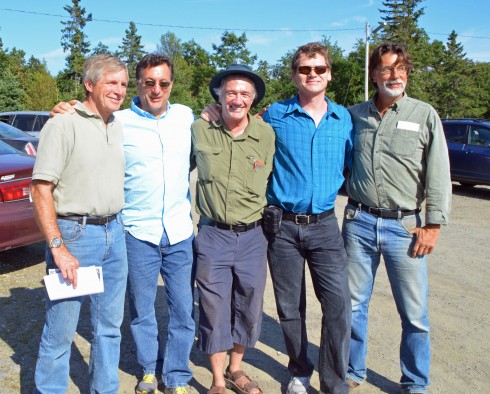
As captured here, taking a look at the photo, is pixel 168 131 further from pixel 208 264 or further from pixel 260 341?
pixel 260 341

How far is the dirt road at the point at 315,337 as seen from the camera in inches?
129

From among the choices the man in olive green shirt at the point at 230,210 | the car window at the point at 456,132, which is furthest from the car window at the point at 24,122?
the man in olive green shirt at the point at 230,210

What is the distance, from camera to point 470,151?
35.7 feet

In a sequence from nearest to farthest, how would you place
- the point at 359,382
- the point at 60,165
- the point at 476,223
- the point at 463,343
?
the point at 60,165, the point at 359,382, the point at 463,343, the point at 476,223

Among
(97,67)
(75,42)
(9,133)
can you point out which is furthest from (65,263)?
(75,42)

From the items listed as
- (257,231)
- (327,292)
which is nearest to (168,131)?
(257,231)

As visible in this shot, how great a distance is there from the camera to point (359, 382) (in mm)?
3252

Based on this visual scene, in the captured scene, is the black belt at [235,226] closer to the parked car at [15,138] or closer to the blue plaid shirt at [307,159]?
the blue plaid shirt at [307,159]

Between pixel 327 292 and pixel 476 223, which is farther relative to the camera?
pixel 476 223

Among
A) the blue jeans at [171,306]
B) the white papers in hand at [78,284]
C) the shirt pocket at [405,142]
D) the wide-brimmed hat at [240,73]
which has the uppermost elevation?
the wide-brimmed hat at [240,73]

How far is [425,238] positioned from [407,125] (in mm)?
709

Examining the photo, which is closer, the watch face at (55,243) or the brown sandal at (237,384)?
the watch face at (55,243)

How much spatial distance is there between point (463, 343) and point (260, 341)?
5.37ft

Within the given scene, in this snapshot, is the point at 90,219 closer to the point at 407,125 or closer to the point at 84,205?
the point at 84,205
